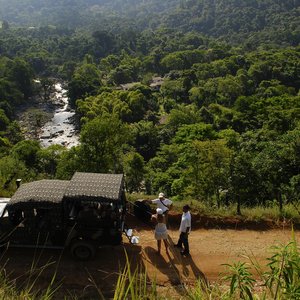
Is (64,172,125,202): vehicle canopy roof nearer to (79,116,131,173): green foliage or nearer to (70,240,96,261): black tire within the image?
(70,240,96,261): black tire

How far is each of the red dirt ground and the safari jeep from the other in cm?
44

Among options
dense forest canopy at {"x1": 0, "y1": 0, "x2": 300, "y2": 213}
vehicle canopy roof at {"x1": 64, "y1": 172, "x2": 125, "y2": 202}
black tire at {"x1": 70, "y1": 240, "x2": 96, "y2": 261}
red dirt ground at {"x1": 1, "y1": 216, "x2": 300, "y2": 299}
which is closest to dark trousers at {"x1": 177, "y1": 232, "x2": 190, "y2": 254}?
red dirt ground at {"x1": 1, "y1": 216, "x2": 300, "y2": 299}

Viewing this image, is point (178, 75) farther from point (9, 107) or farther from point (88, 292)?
point (88, 292)

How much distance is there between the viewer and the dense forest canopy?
639 inches

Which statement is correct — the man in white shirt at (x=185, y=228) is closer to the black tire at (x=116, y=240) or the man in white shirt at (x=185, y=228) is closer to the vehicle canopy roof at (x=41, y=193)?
the black tire at (x=116, y=240)

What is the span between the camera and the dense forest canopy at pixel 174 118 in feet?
53.3

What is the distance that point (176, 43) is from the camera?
131m

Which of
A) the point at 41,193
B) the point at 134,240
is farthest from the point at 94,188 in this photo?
the point at 134,240

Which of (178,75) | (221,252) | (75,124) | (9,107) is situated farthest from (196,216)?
(178,75)

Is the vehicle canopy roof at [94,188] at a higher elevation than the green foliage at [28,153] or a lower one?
higher

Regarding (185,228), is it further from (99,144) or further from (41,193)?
(99,144)

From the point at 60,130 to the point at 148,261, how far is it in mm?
55459

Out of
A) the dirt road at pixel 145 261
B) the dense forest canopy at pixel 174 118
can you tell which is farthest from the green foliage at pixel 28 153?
the dirt road at pixel 145 261

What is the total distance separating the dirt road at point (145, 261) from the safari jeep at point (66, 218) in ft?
1.42
